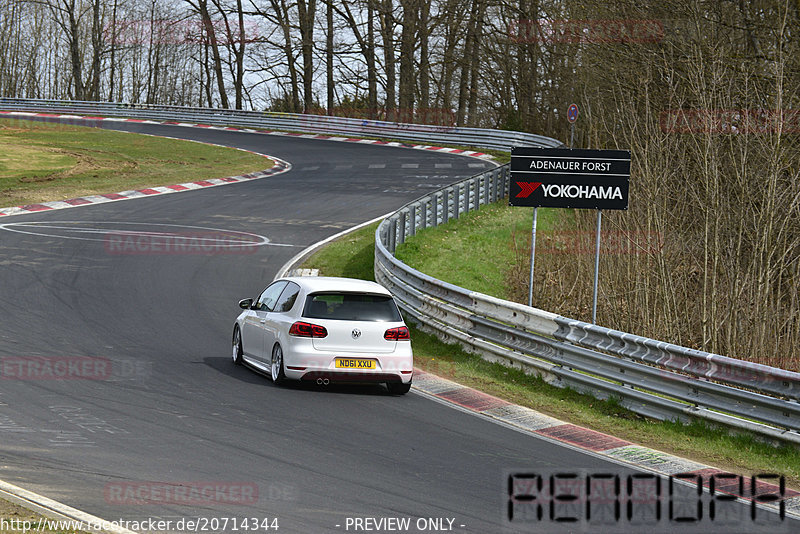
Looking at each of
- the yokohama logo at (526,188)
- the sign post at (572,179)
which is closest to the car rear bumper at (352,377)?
the sign post at (572,179)

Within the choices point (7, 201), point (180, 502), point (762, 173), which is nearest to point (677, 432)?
point (180, 502)

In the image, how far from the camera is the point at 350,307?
12406 mm

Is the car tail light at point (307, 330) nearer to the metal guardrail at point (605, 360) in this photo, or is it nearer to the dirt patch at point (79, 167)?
the metal guardrail at point (605, 360)

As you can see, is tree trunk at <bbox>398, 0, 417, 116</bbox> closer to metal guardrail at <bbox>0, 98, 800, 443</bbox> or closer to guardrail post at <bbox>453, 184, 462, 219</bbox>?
guardrail post at <bbox>453, 184, 462, 219</bbox>

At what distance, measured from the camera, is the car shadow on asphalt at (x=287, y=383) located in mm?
12357

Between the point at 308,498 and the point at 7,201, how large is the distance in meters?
25.9

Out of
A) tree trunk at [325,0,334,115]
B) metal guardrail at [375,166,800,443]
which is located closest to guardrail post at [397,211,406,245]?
metal guardrail at [375,166,800,443]

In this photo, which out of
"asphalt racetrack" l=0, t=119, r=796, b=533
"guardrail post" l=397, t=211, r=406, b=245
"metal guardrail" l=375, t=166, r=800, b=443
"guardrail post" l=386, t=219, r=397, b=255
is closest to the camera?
"asphalt racetrack" l=0, t=119, r=796, b=533

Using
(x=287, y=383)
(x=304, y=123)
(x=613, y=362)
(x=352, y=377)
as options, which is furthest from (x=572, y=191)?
(x=304, y=123)

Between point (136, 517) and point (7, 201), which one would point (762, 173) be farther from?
point (7, 201)

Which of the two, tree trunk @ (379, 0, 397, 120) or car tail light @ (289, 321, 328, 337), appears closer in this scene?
car tail light @ (289, 321, 328, 337)

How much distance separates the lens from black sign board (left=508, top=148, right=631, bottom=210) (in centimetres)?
1445

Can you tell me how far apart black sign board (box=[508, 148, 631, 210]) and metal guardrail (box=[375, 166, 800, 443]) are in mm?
1811

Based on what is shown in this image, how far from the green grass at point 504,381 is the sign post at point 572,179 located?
2017mm
